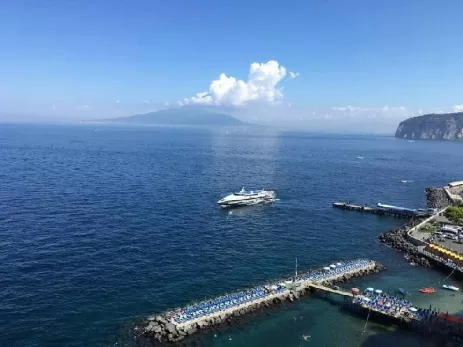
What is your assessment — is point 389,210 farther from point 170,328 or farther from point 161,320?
point 170,328

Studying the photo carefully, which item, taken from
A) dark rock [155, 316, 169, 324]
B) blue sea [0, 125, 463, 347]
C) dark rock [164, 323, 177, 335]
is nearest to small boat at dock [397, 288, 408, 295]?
blue sea [0, 125, 463, 347]

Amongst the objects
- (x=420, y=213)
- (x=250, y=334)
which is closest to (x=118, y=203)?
(x=250, y=334)

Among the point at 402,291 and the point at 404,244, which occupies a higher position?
the point at 404,244

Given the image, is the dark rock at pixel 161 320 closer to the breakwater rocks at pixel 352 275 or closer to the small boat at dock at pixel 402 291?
the breakwater rocks at pixel 352 275

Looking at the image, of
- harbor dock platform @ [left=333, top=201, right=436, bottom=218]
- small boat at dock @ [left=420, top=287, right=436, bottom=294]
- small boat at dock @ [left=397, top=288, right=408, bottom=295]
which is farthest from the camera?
harbor dock platform @ [left=333, top=201, right=436, bottom=218]

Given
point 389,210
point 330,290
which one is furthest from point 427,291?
point 389,210

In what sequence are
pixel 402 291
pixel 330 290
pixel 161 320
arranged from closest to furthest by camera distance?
pixel 161 320 → pixel 330 290 → pixel 402 291

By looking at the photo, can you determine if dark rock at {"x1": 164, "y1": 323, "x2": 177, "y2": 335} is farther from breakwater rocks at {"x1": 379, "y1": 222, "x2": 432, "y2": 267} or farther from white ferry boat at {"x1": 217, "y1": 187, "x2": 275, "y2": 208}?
white ferry boat at {"x1": 217, "y1": 187, "x2": 275, "y2": 208}
